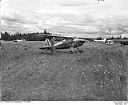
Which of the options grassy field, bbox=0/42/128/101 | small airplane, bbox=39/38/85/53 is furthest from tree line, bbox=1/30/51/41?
small airplane, bbox=39/38/85/53

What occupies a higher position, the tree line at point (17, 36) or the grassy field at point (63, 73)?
the tree line at point (17, 36)

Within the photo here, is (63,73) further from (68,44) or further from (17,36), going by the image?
(17,36)

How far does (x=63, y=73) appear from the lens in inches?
116

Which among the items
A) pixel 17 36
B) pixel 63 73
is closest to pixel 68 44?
pixel 63 73

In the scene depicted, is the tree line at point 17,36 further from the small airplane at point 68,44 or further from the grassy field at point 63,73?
the small airplane at point 68,44

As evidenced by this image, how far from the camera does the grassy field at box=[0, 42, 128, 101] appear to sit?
2.84 meters

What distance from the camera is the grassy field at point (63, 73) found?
112 inches

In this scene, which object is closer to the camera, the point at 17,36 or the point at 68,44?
the point at 17,36

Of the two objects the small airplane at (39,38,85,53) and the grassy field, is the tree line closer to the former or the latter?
the grassy field

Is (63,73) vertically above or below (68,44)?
below

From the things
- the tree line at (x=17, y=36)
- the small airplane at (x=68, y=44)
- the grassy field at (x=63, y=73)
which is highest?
the tree line at (x=17, y=36)

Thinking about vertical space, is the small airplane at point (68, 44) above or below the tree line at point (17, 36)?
below

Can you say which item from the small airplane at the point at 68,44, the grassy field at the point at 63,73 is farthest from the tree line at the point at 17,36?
the small airplane at the point at 68,44

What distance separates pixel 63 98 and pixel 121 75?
2.99ft
